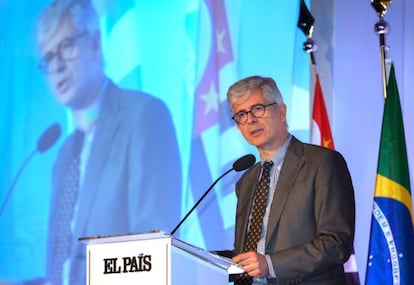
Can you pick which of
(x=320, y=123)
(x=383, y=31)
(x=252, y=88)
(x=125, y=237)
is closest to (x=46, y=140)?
(x=320, y=123)

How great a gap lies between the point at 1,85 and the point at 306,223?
8.72 ft

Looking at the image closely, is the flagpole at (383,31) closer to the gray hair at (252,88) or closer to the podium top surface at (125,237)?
the gray hair at (252,88)

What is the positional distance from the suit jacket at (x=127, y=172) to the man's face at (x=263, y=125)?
165 centimetres

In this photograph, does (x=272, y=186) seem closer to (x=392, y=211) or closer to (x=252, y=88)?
(x=252, y=88)

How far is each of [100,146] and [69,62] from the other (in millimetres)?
600

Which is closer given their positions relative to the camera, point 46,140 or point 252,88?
point 252,88

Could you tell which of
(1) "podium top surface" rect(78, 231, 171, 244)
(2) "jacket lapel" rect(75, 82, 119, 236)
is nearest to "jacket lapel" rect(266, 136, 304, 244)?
(1) "podium top surface" rect(78, 231, 171, 244)

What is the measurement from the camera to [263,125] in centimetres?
326

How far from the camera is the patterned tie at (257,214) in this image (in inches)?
121

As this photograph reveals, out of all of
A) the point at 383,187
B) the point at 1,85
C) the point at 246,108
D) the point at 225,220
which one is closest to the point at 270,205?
the point at 246,108

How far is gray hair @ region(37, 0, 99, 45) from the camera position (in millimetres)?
4902

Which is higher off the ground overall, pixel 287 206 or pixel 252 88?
pixel 252 88

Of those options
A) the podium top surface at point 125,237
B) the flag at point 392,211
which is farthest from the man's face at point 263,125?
the flag at point 392,211

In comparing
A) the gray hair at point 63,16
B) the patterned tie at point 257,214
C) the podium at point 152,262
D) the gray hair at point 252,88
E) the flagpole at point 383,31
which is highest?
the gray hair at point 63,16
